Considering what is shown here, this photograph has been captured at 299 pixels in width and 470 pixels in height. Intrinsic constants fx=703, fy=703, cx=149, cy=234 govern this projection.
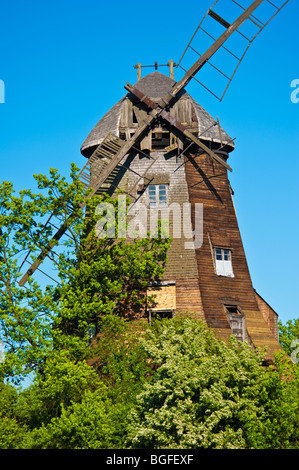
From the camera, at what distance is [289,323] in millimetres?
42188

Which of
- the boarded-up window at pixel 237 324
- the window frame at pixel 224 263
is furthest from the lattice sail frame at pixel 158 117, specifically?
the boarded-up window at pixel 237 324

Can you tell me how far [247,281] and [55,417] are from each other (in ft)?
37.0

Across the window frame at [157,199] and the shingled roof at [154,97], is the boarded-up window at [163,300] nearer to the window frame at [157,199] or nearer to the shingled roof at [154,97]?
the window frame at [157,199]

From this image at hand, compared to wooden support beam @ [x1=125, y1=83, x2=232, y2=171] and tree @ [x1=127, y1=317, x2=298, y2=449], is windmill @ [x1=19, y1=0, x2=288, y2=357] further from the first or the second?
tree @ [x1=127, y1=317, x2=298, y2=449]

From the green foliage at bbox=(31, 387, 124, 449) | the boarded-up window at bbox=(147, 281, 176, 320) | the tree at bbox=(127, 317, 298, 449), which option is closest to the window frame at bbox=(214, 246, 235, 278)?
the boarded-up window at bbox=(147, 281, 176, 320)

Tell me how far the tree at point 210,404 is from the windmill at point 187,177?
245 inches

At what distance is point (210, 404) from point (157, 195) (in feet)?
43.2

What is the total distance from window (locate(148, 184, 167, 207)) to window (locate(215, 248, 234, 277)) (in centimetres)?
335

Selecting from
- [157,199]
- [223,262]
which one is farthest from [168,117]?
[223,262]

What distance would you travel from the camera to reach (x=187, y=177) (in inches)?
1298

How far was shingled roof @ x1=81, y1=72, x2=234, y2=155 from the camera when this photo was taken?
3419 cm

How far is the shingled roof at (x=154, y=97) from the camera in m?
34.2
